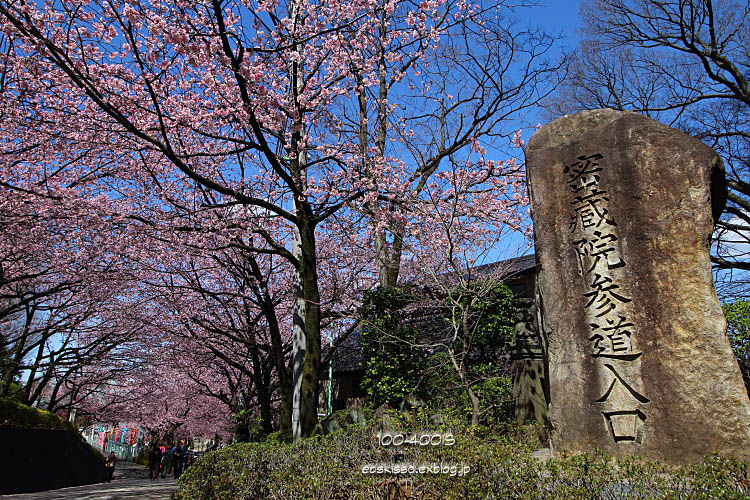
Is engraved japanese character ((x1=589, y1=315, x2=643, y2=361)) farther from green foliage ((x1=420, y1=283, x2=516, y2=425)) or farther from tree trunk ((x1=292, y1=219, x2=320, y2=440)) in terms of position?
tree trunk ((x1=292, y1=219, x2=320, y2=440))

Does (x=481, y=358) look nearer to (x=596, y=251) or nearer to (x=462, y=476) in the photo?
(x=596, y=251)

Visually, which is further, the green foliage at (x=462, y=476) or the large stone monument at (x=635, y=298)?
the large stone monument at (x=635, y=298)

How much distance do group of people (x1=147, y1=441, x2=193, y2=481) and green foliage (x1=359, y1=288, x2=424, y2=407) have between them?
12889 mm

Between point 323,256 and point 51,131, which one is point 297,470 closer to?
point 51,131

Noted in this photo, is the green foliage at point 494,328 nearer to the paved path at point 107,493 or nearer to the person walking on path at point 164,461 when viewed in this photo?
the paved path at point 107,493

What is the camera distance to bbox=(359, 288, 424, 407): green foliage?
34.2 ft

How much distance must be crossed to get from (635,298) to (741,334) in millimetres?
4562

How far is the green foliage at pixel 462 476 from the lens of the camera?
328 centimetres

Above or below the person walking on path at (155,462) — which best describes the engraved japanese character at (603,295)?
above

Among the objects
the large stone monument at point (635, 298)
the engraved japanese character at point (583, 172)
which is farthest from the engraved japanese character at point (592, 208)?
the engraved japanese character at point (583, 172)

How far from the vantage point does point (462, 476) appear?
12.7 ft

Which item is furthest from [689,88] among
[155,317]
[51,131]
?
[155,317]

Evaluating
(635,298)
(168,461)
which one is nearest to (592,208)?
(635,298)

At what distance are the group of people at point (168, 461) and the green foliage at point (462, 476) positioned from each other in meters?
15.4
